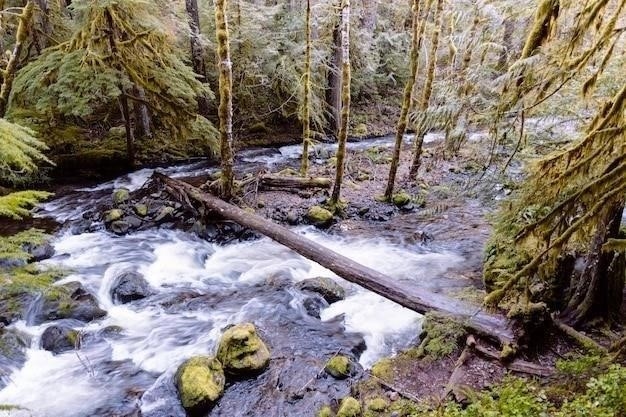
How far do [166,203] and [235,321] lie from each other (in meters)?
5.53

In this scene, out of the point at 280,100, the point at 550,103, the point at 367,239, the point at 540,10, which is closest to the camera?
the point at 540,10

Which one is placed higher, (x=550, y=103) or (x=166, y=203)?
(x=550, y=103)

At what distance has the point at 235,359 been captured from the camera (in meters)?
6.04

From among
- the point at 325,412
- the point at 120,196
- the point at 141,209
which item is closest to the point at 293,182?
the point at 141,209

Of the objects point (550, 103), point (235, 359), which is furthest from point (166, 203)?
point (550, 103)

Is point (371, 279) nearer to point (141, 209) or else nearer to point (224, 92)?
point (224, 92)

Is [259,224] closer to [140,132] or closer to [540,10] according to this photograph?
[540,10]

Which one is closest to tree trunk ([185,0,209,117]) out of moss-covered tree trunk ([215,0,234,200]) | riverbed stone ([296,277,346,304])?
moss-covered tree trunk ([215,0,234,200])

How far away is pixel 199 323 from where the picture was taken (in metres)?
7.57

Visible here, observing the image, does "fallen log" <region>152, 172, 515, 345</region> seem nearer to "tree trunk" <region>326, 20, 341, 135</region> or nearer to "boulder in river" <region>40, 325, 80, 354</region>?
"boulder in river" <region>40, 325, 80, 354</region>

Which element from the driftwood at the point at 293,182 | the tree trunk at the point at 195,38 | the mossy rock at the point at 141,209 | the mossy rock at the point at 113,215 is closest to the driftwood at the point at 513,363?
the driftwood at the point at 293,182

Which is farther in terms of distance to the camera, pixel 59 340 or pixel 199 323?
pixel 199 323

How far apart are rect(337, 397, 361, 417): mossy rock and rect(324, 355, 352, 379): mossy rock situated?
0.67 meters

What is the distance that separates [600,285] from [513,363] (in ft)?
4.79
